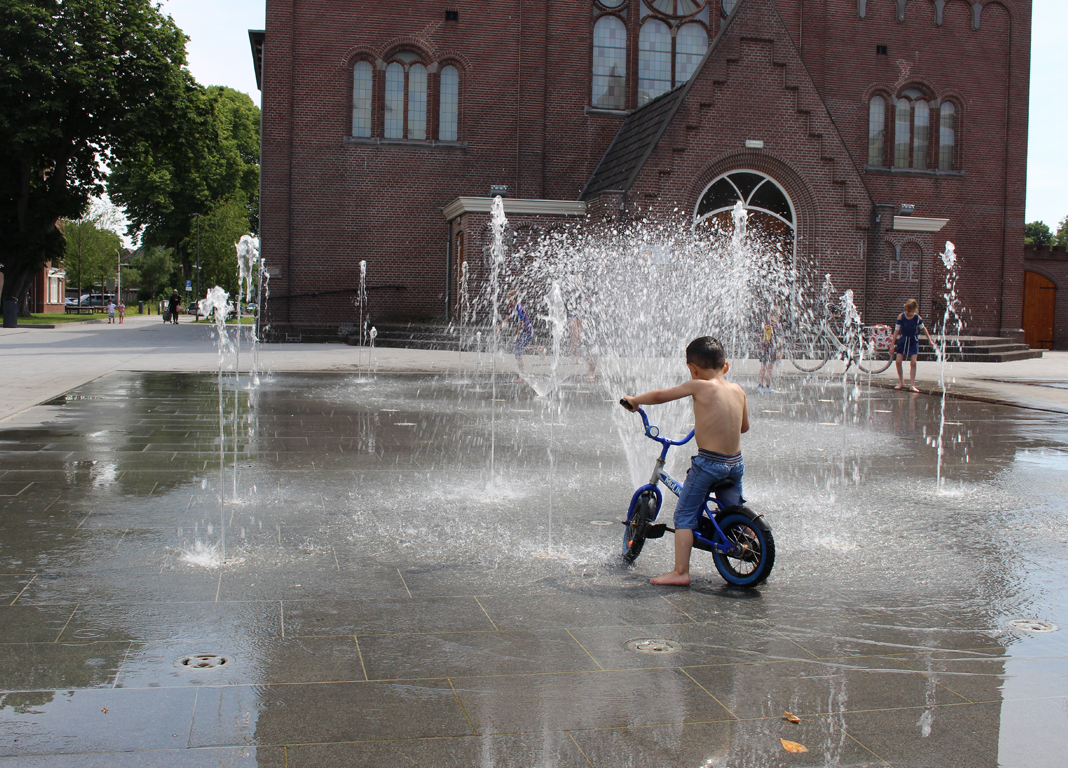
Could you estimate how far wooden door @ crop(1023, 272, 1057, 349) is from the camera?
36.9m

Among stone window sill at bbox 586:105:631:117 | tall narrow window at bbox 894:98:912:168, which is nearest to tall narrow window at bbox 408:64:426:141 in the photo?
stone window sill at bbox 586:105:631:117

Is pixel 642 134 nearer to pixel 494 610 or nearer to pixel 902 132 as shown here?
pixel 902 132

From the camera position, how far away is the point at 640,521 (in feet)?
18.8

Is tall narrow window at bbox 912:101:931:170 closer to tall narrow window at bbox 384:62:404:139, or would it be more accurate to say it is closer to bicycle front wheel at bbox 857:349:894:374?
bicycle front wheel at bbox 857:349:894:374

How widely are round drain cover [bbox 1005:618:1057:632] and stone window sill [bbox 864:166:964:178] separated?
30115mm

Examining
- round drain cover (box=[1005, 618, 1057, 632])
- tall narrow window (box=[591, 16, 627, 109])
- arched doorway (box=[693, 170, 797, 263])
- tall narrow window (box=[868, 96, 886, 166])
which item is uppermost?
tall narrow window (box=[591, 16, 627, 109])

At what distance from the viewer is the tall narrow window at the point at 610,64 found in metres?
31.5

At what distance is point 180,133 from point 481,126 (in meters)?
13.4

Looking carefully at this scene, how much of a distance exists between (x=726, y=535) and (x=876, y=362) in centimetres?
2082

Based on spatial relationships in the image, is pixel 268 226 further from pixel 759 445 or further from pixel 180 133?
pixel 759 445

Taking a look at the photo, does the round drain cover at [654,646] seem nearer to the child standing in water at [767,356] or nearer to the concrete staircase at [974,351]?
the child standing in water at [767,356]

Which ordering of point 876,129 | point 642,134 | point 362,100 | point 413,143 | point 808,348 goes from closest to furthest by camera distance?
point 808,348 → point 642,134 → point 362,100 → point 413,143 → point 876,129

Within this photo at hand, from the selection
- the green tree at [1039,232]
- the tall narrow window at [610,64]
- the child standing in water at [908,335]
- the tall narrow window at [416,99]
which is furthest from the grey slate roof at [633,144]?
the green tree at [1039,232]

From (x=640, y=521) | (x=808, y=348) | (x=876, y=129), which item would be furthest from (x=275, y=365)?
(x=876, y=129)
